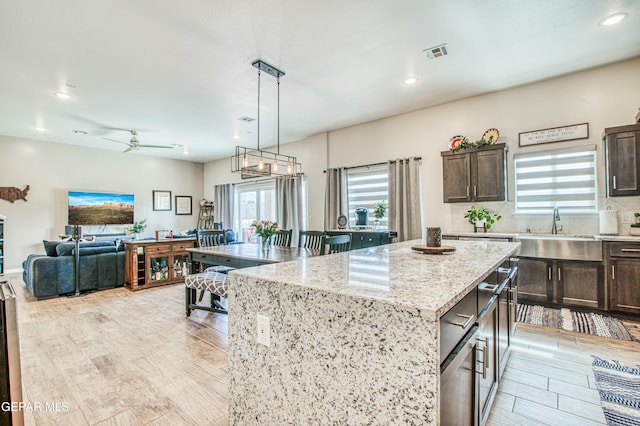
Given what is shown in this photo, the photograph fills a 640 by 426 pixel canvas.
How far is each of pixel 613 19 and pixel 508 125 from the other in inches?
62.4

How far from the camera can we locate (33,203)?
6.54 metres

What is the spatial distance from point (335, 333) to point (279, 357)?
1.08 feet

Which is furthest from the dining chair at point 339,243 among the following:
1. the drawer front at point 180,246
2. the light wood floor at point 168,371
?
the drawer front at point 180,246

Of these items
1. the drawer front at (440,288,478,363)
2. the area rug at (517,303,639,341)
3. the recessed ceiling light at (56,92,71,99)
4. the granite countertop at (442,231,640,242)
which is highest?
the recessed ceiling light at (56,92,71,99)

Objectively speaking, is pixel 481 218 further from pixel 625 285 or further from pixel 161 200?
pixel 161 200

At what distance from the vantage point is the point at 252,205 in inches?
322

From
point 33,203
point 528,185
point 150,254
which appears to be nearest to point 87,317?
point 150,254

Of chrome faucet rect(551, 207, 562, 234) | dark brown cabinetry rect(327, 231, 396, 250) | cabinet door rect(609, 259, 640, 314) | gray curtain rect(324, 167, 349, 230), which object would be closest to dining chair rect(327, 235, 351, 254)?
dark brown cabinetry rect(327, 231, 396, 250)

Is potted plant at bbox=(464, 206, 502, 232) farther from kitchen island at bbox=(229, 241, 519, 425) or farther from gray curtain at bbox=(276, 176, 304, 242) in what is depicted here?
gray curtain at bbox=(276, 176, 304, 242)

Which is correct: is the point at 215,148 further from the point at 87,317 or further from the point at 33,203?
the point at 87,317

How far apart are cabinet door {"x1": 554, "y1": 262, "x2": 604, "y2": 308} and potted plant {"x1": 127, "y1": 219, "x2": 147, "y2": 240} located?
7.87m

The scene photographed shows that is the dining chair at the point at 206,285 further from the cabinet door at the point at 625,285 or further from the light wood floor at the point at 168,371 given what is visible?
the cabinet door at the point at 625,285

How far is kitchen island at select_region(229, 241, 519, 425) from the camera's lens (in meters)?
0.85

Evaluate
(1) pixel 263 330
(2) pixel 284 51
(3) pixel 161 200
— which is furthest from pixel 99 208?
(1) pixel 263 330
